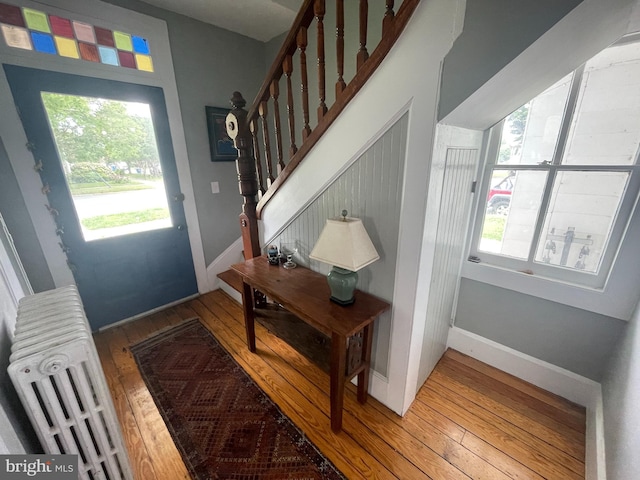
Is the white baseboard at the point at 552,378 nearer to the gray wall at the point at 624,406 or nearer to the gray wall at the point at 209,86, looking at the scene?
the gray wall at the point at 624,406

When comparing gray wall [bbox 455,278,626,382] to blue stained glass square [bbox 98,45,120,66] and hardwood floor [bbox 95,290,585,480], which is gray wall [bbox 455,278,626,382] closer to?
hardwood floor [bbox 95,290,585,480]

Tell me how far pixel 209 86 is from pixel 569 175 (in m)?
2.95

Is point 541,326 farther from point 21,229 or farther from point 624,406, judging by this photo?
point 21,229

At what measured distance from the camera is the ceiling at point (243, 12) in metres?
2.04

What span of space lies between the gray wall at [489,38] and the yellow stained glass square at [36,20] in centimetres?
256

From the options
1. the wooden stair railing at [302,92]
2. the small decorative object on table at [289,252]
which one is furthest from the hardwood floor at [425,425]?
the wooden stair railing at [302,92]

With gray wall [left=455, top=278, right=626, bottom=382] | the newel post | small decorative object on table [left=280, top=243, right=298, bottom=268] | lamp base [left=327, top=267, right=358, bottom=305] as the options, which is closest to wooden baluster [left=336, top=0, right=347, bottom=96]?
the newel post

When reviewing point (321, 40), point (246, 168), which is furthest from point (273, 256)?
point (321, 40)

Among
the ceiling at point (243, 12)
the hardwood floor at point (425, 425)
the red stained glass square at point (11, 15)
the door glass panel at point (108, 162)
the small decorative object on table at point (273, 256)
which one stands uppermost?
the ceiling at point (243, 12)

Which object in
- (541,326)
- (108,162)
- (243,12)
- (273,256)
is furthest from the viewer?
(243,12)

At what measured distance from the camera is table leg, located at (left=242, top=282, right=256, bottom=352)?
1.83 m

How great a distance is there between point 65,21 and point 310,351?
9.20ft

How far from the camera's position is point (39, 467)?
83 centimetres

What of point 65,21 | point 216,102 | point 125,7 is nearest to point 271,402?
point 216,102
